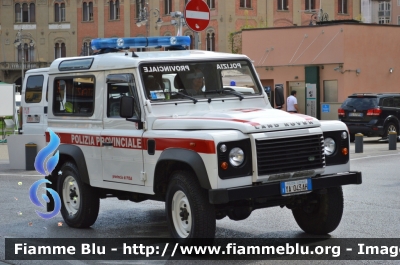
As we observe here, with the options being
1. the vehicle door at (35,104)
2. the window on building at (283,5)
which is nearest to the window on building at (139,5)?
the window on building at (283,5)

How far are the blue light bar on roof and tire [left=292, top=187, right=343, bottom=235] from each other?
9.65 ft

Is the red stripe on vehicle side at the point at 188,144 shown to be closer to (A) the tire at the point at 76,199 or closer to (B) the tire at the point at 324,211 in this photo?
(B) the tire at the point at 324,211

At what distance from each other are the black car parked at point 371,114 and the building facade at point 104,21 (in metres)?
42.5

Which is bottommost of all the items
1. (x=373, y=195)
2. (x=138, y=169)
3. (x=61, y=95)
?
(x=373, y=195)

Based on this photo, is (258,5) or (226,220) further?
(258,5)

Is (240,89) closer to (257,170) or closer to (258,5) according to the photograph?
(257,170)

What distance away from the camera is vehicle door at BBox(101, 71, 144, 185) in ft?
32.9

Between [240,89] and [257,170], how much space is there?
7.75 feet

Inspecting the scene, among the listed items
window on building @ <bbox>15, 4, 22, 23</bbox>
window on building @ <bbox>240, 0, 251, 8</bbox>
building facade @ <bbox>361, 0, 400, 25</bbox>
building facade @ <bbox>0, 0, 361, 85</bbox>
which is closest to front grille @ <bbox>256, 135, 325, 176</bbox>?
building facade @ <bbox>0, 0, 361, 85</bbox>

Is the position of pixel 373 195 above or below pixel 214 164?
below

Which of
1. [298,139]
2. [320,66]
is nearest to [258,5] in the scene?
[320,66]

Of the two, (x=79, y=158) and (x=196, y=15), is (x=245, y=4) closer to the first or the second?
(x=196, y=15)

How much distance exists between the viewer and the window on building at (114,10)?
276ft

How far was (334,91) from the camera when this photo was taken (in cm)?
4653
